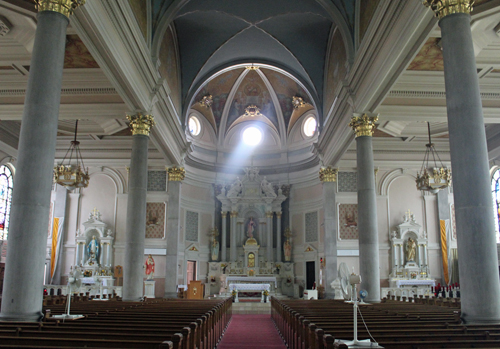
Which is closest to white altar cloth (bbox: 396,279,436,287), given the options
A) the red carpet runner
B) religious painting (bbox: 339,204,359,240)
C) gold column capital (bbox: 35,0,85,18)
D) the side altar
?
the side altar

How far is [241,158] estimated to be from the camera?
30.0m

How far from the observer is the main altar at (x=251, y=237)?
27.0 metres

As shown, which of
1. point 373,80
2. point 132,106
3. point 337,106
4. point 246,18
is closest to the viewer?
point 373,80

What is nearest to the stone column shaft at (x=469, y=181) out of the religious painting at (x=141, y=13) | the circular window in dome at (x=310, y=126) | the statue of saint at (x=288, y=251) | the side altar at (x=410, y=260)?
the religious painting at (x=141, y=13)

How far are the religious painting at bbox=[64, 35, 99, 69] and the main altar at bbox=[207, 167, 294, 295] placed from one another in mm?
15654

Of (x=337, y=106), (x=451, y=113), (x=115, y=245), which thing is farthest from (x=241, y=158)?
(x=451, y=113)

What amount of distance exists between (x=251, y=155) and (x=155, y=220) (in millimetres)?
8617

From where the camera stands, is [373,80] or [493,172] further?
[493,172]

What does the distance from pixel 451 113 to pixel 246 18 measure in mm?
14052

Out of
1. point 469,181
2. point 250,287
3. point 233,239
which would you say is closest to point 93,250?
point 250,287

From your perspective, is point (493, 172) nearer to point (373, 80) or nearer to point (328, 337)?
point (373, 80)

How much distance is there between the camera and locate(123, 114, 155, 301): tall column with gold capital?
45.7 feet

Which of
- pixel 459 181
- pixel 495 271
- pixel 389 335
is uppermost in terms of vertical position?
→ pixel 459 181

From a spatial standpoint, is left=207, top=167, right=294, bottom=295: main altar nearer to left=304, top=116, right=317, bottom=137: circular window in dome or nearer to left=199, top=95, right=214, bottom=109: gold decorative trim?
left=304, top=116, right=317, bottom=137: circular window in dome
